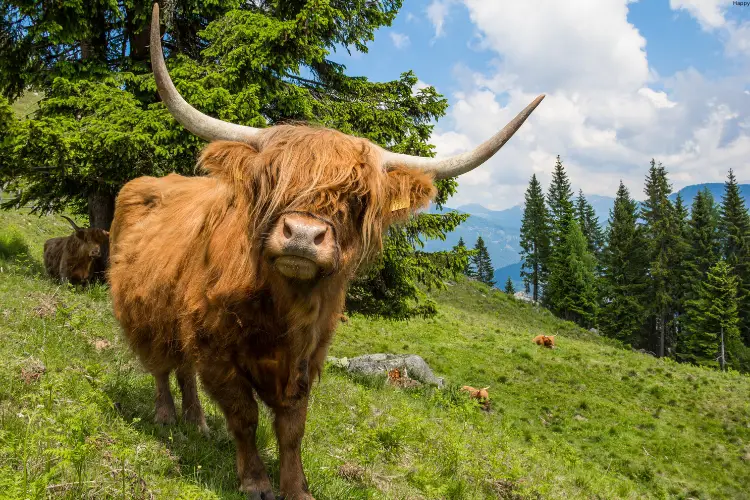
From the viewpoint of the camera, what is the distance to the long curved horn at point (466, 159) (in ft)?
10.4

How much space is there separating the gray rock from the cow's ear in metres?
8.26

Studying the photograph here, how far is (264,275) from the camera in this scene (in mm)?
3004

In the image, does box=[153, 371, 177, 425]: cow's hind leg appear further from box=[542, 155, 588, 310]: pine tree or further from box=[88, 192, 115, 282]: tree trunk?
box=[542, 155, 588, 310]: pine tree

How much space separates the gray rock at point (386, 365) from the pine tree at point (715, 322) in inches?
1669

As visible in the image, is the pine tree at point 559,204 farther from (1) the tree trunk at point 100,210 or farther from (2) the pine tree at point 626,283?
(1) the tree trunk at point 100,210

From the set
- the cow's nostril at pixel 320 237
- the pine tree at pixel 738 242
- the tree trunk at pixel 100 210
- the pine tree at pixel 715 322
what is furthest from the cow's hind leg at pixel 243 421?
the pine tree at pixel 738 242

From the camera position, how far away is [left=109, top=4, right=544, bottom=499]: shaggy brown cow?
279 centimetres

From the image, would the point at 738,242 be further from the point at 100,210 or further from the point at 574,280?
the point at 100,210

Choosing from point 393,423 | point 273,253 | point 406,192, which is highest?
point 406,192

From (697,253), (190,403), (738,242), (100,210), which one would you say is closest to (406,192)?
(190,403)

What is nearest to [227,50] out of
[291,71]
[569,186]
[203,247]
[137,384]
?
[291,71]

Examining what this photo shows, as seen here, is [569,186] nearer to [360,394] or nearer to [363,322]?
[363,322]

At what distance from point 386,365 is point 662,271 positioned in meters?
49.1

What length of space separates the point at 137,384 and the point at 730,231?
213 ft
